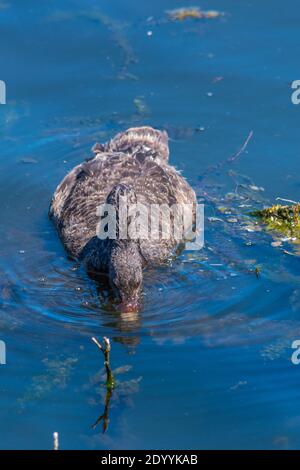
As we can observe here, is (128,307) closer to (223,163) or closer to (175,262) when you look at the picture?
(175,262)

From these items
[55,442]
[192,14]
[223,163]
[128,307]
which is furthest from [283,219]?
[192,14]

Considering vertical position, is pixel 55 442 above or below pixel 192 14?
below

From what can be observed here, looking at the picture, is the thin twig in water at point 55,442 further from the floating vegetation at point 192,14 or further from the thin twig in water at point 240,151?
the floating vegetation at point 192,14

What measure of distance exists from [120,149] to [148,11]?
4907mm

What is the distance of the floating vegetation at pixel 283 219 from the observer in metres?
12.3

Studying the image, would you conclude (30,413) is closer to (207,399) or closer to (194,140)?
(207,399)

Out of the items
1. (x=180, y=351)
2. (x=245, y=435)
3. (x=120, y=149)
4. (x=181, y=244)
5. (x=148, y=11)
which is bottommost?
(x=245, y=435)

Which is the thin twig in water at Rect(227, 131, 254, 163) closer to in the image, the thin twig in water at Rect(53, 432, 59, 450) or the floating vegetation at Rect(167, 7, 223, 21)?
the floating vegetation at Rect(167, 7, 223, 21)

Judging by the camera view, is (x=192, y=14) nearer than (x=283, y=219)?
No

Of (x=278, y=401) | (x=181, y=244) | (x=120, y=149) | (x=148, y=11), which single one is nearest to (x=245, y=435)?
(x=278, y=401)

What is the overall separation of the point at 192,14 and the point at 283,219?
6386mm

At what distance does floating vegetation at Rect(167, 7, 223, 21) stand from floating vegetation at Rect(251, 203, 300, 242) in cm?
600

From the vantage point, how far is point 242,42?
16609 millimetres

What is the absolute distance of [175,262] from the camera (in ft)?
39.6
